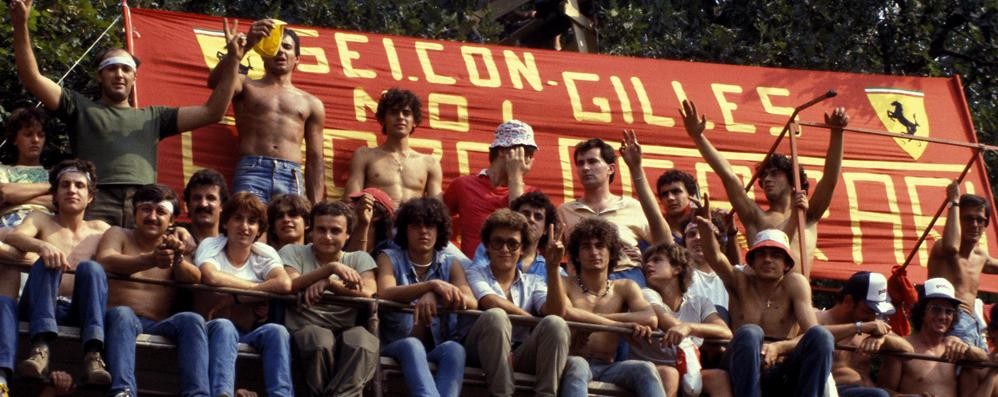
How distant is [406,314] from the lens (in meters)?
12.3

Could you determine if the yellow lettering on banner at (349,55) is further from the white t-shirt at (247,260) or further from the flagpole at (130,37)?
the white t-shirt at (247,260)

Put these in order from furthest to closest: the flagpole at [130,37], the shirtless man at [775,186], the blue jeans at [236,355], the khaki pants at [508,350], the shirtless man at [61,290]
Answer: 1. the flagpole at [130,37]
2. the shirtless man at [775,186]
3. the khaki pants at [508,350]
4. the blue jeans at [236,355]
5. the shirtless man at [61,290]

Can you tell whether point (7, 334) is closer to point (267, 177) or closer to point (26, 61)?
point (26, 61)

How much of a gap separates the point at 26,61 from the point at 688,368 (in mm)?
4525

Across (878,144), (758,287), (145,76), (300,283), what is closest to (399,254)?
(300,283)

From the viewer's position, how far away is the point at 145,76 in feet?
48.9

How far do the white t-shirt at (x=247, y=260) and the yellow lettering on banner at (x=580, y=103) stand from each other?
4.43 meters

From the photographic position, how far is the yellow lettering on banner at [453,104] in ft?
51.4

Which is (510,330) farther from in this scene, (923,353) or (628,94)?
(628,94)

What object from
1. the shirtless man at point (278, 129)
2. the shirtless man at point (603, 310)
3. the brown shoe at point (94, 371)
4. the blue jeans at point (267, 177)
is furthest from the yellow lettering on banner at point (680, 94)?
the brown shoe at point (94, 371)

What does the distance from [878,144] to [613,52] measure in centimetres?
394

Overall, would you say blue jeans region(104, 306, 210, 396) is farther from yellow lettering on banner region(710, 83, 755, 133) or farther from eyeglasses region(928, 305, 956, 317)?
yellow lettering on banner region(710, 83, 755, 133)

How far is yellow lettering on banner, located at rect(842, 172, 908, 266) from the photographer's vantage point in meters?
16.1

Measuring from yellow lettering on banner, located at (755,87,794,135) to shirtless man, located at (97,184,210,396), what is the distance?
19.1 ft
